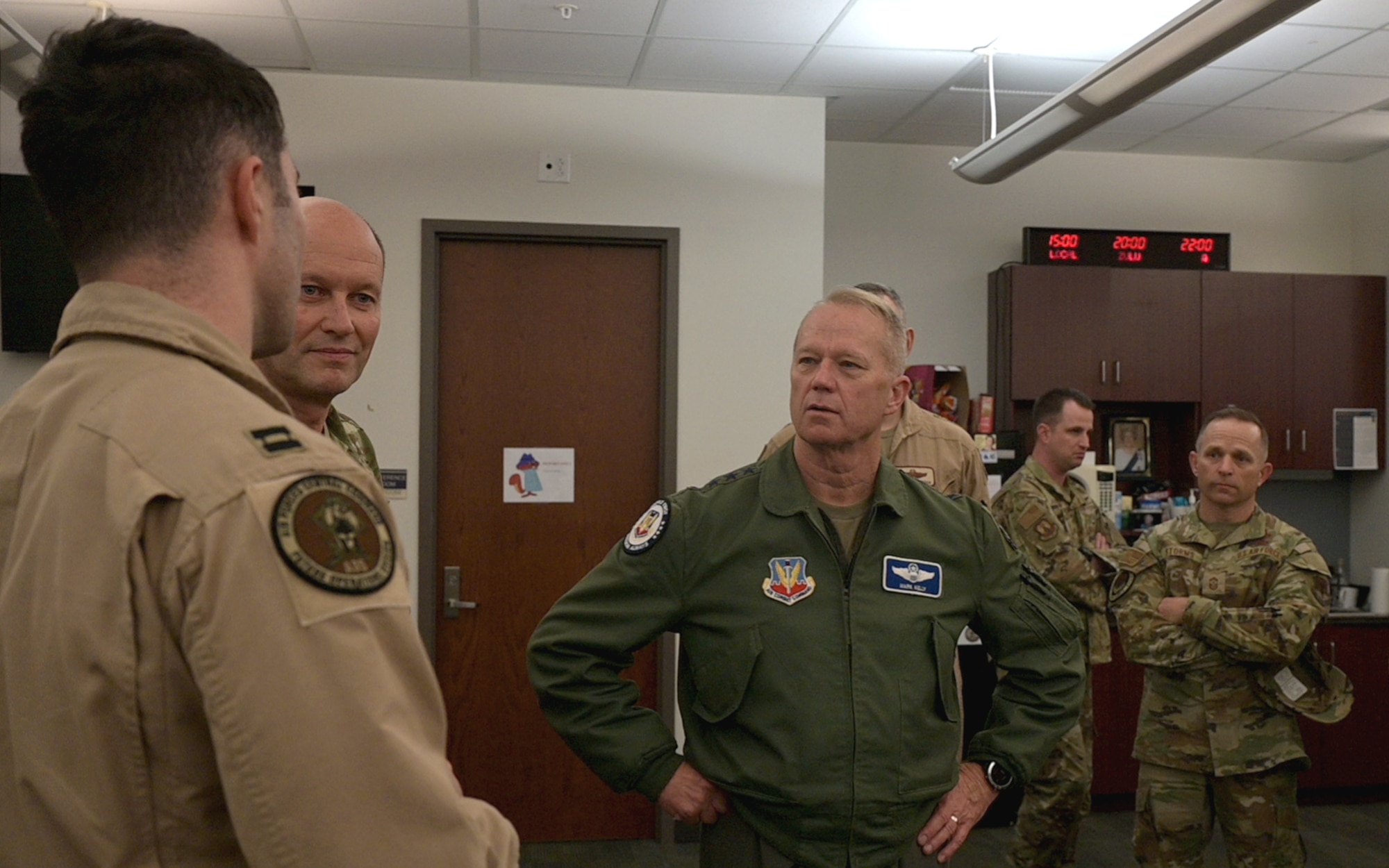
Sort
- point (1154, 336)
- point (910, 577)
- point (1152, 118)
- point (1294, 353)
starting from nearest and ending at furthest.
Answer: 1. point (910, 577)
2. point (1152, 118)
3. point (1154, 336)
4. point (1294, 353)

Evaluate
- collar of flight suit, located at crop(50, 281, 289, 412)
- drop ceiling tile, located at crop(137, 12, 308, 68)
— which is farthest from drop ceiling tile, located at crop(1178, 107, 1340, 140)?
collar of flight suit, located at crop(50, 281, 289, 412)

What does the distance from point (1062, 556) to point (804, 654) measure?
2.51 meters

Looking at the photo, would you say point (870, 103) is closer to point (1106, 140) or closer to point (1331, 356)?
point (1106, 140)

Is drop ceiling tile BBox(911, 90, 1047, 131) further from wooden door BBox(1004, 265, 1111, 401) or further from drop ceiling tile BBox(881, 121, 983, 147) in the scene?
wooden door BBox(1004, 265, 1111, 401)

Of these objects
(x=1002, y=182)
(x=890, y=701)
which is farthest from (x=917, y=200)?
(x=890, y=701)

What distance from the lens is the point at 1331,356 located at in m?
5.64

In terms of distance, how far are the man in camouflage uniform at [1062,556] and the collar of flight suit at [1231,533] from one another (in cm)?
50

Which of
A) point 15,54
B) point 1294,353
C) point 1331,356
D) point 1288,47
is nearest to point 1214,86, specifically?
point 1288,47

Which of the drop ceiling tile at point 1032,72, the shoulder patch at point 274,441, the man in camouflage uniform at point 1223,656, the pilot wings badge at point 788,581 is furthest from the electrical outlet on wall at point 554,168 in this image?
the shoulder patch at point 274,441

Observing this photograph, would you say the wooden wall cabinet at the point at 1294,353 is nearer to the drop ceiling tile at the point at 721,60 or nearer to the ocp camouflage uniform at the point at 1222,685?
the ocp camouflage uniform at the point at 1222,685

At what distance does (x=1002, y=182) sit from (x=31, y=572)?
5477 mm

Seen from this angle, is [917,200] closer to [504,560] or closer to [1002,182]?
[1002,182]

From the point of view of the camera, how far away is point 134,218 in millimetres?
878

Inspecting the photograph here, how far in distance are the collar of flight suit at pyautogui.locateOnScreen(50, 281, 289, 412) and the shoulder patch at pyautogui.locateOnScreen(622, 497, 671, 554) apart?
104 cm
